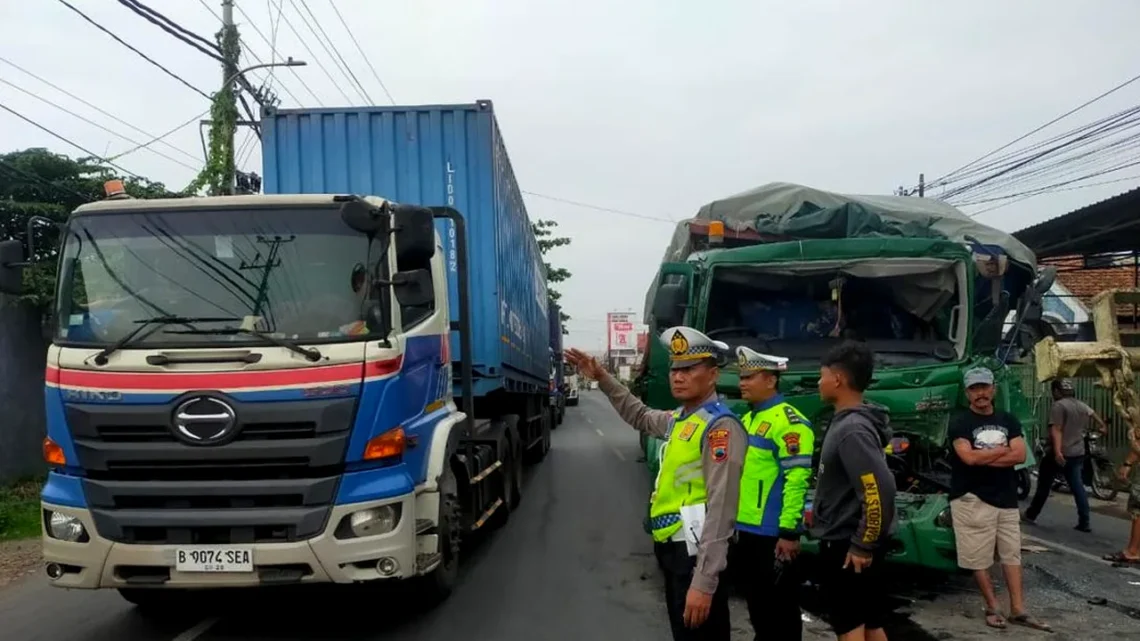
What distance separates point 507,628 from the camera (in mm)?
5641

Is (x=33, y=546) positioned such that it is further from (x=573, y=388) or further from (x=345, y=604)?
(x=573, y=388)

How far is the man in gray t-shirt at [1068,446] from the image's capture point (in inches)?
355

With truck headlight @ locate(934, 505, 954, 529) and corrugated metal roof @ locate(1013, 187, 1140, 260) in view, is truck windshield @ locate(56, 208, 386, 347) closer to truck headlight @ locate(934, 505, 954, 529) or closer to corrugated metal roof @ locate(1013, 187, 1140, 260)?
truck headlight @ locate(934, 505, 954, 529)

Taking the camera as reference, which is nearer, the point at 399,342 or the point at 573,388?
the point at 399,342

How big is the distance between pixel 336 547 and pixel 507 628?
1.49m

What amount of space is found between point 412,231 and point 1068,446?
746 centimetres

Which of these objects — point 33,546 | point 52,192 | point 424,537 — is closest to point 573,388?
point 52,192

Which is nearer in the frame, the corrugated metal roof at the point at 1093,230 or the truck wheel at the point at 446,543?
the truck wheel at the point at 446,543

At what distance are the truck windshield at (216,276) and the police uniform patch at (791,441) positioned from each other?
233cm

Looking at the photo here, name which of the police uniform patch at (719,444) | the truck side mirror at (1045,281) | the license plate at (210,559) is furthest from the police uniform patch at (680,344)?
the truck side mirror at (1045,281)

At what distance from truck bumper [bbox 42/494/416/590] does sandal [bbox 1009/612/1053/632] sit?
378 cm

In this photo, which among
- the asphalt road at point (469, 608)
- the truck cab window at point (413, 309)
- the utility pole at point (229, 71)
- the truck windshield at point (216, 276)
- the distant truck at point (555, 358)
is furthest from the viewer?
the distant truck at point (555, 358)

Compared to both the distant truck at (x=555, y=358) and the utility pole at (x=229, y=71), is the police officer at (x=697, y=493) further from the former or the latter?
the distant truck at (x=555, y=358)

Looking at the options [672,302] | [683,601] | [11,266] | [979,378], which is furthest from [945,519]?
[11,266]
